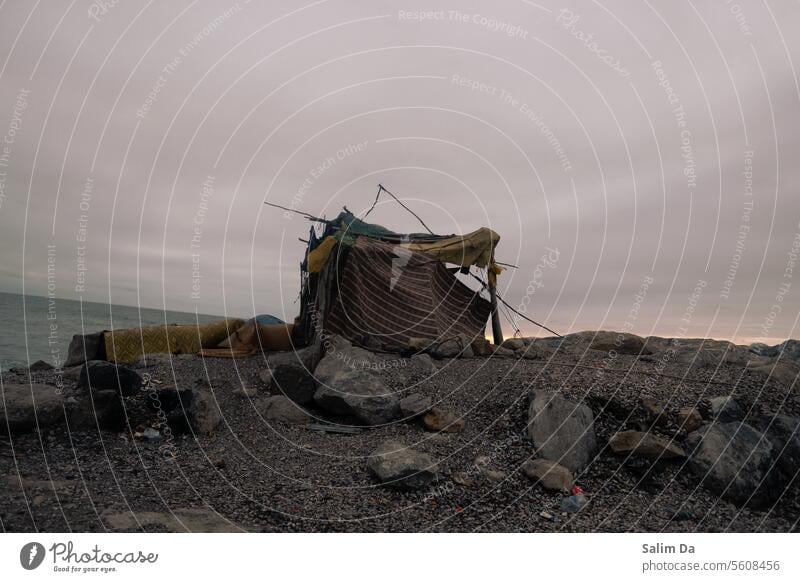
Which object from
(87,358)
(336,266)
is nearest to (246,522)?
(336,266)

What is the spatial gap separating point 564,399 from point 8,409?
807 centimetres

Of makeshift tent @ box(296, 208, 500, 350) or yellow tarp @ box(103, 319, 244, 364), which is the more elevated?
makeshift tent @ box(296, 208, 500, 350)

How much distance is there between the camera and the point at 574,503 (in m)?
5.59

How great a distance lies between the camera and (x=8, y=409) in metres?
6.30

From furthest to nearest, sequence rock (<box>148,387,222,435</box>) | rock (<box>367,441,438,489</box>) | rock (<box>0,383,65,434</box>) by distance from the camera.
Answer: rock (<box>148,387,222,435</box>)
rock (<box>0,383,65,434</box>)
rock (<box>367,441,438,489</box>)

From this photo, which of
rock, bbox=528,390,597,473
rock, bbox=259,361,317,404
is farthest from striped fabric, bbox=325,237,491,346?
rock, bbox=528,390,597,473

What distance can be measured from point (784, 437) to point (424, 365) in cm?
615

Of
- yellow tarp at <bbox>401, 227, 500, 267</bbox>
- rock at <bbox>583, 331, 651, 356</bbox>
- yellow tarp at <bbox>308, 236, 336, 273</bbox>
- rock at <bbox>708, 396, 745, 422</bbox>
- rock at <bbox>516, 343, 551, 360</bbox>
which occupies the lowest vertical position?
rock at <bbox>516, 343, 551, 360</bbox>

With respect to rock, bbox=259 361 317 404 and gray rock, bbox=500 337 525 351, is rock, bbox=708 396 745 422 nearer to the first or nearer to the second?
gray rock, bbox=500 337 525 351

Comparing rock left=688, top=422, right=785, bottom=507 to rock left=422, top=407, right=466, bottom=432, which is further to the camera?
rock left=422, top=407, right=466, bottom=432

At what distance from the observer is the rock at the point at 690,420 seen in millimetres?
6902

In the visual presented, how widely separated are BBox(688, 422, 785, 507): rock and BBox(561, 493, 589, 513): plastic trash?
1877 millimetres

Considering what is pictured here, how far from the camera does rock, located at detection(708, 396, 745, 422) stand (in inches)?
280
